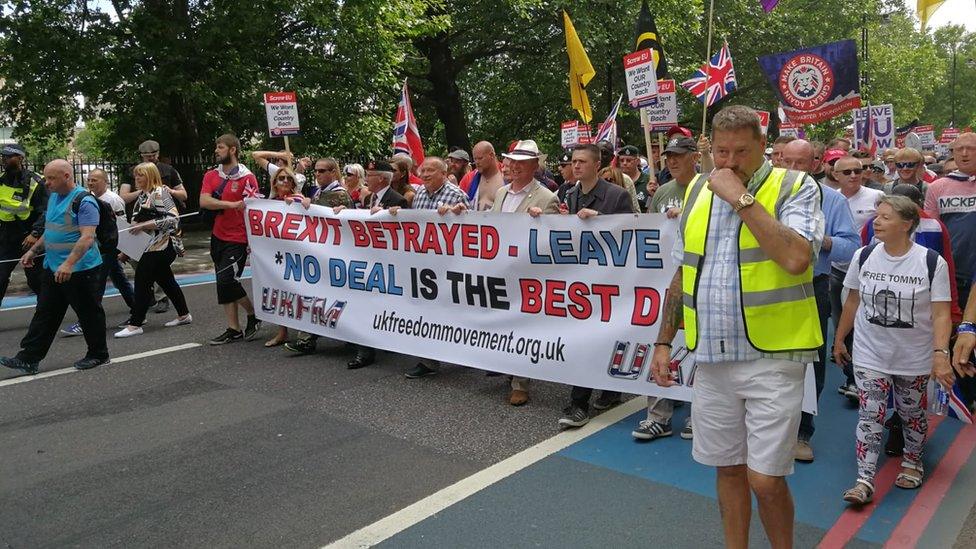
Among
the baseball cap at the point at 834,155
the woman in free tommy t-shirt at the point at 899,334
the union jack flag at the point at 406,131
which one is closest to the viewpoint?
the woman in free tommy t-shirt at the point at 899,334

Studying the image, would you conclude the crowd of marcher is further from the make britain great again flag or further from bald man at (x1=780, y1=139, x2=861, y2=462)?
the make britain great again flag

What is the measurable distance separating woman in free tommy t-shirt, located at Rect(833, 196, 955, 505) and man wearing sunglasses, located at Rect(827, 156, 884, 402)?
59.8 inches

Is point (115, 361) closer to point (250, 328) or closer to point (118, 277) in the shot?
point (250, 328)

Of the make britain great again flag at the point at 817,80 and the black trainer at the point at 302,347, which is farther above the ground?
the make britain great again flag at the point at 817,80

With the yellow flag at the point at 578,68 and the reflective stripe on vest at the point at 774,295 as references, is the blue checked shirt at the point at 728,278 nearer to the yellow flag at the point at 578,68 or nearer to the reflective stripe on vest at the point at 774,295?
the reflective stripe on vest at the point at 774,295

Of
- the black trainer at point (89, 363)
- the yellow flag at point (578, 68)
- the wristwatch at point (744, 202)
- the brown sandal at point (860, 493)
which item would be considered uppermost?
the yellow flag at point (578, 68)

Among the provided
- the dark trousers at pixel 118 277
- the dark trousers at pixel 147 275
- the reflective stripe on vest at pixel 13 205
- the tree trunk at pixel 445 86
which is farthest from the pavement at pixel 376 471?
the tree trunk at pixel 445 86

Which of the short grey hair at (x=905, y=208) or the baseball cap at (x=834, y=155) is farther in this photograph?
the baseball cap at (x=834, y=155)

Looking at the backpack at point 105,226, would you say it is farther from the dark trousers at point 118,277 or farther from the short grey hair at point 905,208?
the short grey hair at point 905,208

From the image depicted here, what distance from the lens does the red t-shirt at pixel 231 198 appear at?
798cm

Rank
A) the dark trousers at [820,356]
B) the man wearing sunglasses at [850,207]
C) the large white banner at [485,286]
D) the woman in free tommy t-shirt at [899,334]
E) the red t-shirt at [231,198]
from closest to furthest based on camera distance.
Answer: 1. the woman in free tommy t-shirt at [899,334]
2. the dark trousers at [820,356]
3. the large white banner at [485,286]
4. the man wearing sunglasses at [850,207]
5. the red t-shirt at [231,198]

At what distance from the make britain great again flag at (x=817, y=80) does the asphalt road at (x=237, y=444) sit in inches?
244

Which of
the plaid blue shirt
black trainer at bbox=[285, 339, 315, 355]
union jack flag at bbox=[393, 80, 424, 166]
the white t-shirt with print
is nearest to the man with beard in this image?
black trainer at bbox=[285, 339, 315, 355]

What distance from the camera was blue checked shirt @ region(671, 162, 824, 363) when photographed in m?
2.90
